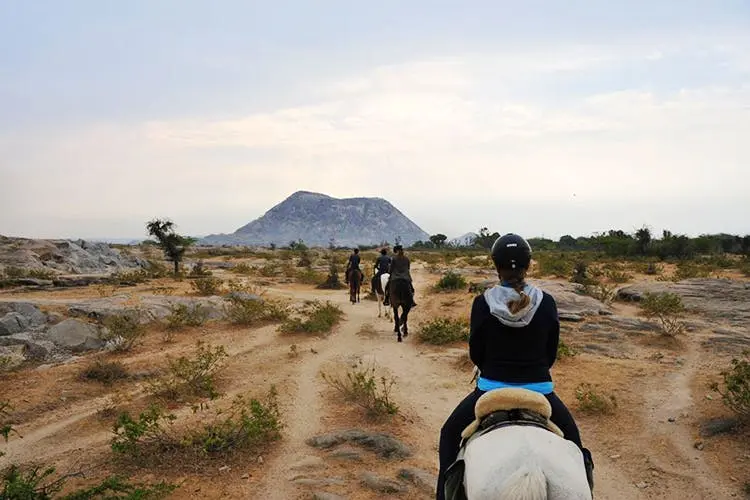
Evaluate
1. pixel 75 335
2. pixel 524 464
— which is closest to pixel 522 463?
pixel 524 464

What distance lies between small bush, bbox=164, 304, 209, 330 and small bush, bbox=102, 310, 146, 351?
3.03 ft

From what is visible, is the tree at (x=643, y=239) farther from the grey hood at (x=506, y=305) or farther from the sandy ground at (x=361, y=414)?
the grey hood at (x=506, y=305)

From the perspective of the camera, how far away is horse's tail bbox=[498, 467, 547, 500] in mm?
2188

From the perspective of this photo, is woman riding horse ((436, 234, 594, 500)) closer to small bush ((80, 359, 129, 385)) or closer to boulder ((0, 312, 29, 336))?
small bush ((80, 359, 129, 385))

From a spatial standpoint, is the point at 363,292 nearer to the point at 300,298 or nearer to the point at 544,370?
the point at 300,298

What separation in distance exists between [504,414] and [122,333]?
988 cm

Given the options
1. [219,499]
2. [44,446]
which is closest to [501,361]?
[219,499]

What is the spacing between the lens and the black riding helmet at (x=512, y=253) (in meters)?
3.29

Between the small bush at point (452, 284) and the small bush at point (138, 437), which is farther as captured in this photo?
the small bush at point (452, 284)

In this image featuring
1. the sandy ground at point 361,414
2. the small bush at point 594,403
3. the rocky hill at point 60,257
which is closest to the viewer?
the sandy ground at point 361,414

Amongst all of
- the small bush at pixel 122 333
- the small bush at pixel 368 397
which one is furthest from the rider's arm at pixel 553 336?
the small bush at pixel 122 333

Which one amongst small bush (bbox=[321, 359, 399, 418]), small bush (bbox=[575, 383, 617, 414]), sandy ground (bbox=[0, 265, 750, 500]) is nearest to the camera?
sandy ground (bbox=[0, 265, 750, 500])

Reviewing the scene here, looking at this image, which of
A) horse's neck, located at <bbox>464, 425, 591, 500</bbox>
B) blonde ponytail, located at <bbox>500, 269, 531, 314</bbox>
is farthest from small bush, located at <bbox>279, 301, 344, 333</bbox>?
horse's neck, located at <bbox>464, 425, 591, 500</bbox>

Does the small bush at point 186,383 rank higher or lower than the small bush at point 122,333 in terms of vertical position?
lower
